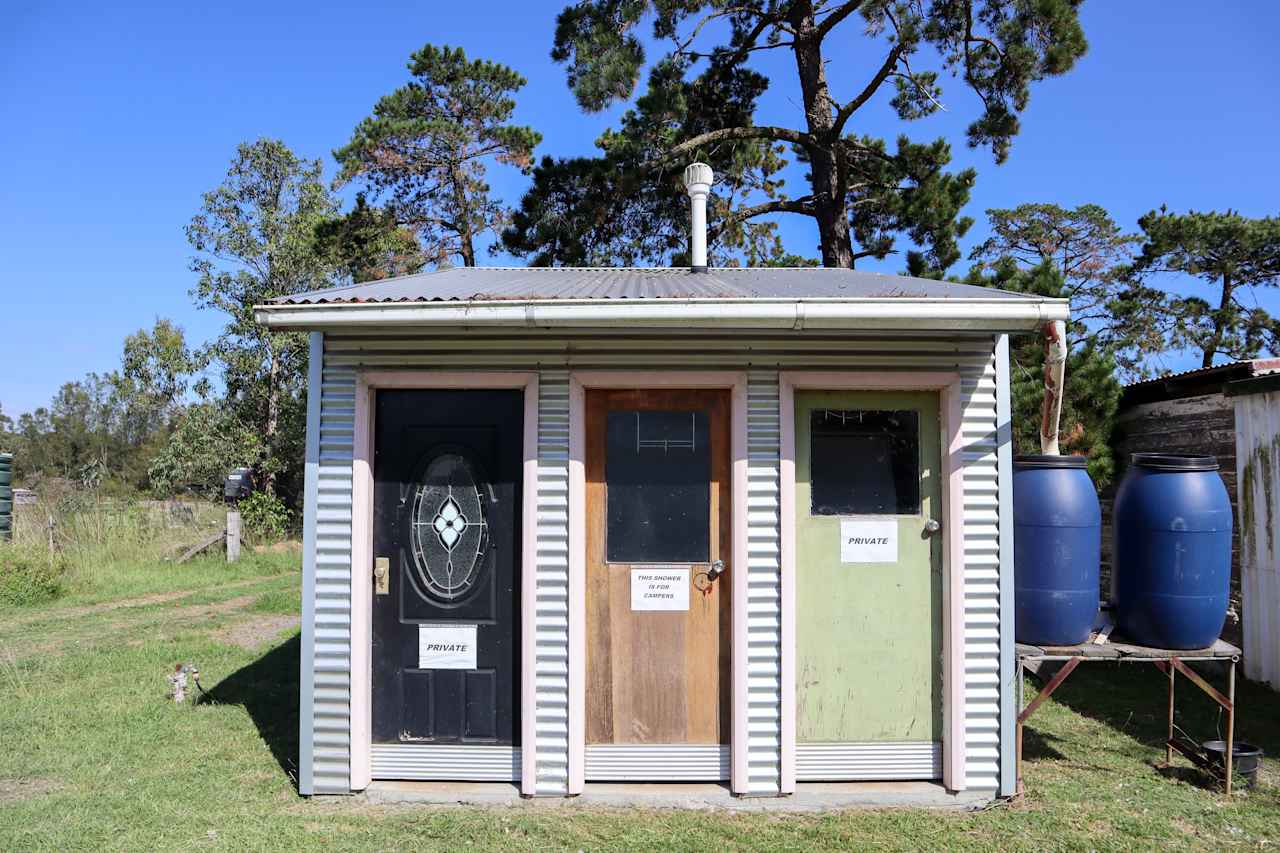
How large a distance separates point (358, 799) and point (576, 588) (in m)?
1.57

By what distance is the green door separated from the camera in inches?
168

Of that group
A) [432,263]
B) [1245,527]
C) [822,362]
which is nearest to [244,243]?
[432,263]

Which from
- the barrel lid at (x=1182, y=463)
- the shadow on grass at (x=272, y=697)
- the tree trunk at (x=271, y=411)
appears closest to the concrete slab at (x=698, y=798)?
the shadow on grass at (x=272, y=697)

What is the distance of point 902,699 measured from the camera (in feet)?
14.0

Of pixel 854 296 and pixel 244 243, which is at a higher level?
pixel 244 243

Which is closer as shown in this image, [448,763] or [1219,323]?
[448,763]

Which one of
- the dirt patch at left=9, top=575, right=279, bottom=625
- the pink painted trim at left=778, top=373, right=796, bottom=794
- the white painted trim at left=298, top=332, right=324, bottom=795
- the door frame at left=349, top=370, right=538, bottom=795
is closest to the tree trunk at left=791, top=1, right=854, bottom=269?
the pink painted trim at left=778, top=373, right=796, bottom=794

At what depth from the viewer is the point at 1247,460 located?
650 centimetres

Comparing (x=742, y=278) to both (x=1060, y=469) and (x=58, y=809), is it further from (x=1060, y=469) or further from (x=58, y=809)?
(x=58, y=809)

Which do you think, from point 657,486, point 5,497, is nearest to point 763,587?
point 657,486

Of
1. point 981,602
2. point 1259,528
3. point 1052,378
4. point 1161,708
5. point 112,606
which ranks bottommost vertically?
point 1161,708

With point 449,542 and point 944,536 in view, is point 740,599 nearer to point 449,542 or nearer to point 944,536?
point 944,536

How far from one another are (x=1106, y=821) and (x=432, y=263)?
1685cm

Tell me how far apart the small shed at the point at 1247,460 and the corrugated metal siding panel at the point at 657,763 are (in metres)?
4.56
